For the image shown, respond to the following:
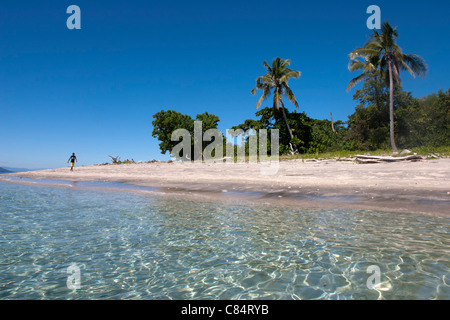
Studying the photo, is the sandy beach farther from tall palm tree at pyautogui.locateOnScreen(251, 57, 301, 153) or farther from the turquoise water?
tall palm tree at pyautogui.locateOnScreen(251, 57, 301, 153)

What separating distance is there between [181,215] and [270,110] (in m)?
27.1

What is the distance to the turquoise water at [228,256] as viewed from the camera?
329 centimetres

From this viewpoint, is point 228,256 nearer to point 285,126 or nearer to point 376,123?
point 285,126

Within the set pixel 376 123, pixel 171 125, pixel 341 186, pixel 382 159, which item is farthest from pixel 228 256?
pixel 171 125

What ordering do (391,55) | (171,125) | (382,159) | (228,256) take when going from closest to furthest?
(228,256) < (382,159) < (391,55) < (171,125)

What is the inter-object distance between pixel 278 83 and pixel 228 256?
96.5ft

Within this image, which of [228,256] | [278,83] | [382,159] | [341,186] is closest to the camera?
[228,256]

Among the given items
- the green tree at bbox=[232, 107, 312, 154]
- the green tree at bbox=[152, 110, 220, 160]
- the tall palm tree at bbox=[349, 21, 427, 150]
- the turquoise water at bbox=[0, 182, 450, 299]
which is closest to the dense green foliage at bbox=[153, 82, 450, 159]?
the green tree at bbox=[232, 107, 312, 154]

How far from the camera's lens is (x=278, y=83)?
3094cm

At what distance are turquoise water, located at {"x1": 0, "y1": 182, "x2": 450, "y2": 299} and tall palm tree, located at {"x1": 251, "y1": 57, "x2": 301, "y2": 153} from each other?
981 inches
